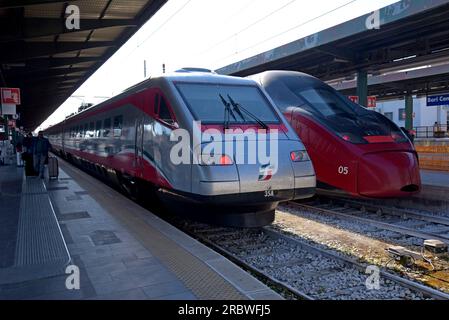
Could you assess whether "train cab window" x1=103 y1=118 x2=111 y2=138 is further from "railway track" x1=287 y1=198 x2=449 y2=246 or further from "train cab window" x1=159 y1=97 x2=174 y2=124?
"railway track" x1=287 y1=198 x2=449 y2=246

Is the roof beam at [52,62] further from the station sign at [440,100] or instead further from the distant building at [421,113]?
the distant building at [421,113]

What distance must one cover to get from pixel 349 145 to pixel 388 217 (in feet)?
5.51

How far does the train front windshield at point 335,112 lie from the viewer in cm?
808

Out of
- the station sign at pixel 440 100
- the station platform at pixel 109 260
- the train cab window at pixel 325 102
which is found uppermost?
the station sign at pixel 440 100

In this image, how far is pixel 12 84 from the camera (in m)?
23.2

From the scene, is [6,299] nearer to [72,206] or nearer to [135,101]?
[72,206]

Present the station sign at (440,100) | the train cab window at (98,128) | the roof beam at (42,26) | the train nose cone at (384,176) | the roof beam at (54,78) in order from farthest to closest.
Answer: the roof beam at (54,78) < the station sign at (440,100) < the roof beam at (42,26) < the train cab window at (98,128) < the train nose cone at (384,176)

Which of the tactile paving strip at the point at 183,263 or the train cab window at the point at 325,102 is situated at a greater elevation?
the train cab window at the point at 325,102

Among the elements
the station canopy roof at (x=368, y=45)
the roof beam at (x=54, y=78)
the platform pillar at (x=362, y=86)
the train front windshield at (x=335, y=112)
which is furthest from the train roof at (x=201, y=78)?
the roof beam at (x=54, y=78)

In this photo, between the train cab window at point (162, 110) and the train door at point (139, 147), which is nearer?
the train cab window at point (162, 110)

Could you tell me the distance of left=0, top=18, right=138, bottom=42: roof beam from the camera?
12.4m

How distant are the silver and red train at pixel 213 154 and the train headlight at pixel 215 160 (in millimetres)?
14

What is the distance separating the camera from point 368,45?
13.8 meters

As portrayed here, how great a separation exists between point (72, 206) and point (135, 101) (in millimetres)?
2392
